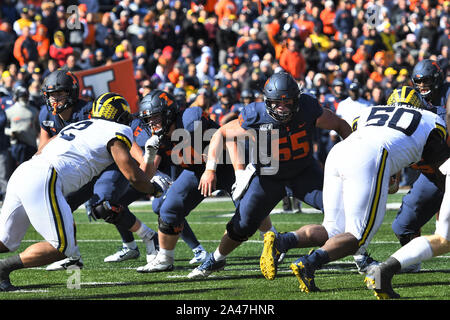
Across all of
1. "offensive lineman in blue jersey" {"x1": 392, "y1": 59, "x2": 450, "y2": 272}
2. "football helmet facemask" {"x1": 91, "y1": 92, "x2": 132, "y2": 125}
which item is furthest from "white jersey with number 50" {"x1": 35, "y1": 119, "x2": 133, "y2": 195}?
"offensive lineman in blue jersey" {"x1": 392, "y1": 59, "x2": 450, "y2": 272}

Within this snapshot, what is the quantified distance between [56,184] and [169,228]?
1521mm

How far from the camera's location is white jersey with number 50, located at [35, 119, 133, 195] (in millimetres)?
5508

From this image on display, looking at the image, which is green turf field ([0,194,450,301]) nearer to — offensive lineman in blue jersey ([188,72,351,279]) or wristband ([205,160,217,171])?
offensive lineman in blue jersey ([188,72,351,279])

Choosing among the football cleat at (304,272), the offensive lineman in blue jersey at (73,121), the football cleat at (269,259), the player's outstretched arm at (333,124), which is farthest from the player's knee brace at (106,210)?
the player's outstretched arm at (333,124)

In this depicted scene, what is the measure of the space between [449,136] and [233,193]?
160cm

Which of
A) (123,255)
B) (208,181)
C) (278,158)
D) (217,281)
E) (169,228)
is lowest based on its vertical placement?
(123,255)

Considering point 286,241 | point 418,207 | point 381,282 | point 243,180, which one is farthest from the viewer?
point 418,207

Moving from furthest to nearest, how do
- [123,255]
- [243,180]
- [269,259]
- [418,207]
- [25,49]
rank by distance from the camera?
[25,49] → [123,255] → [418,207] → [243,180] → [269,259]

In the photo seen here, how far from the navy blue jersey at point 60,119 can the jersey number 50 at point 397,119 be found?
103 inches

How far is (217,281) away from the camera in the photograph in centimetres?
627

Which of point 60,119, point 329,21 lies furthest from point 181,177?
point 329,21

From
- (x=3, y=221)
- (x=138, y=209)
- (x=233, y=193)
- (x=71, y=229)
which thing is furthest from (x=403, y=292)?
(x=138, y=209)

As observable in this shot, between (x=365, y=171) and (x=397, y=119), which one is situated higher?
(x=397, y=119)

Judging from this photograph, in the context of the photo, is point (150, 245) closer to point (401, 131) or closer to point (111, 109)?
point (111, 109)
